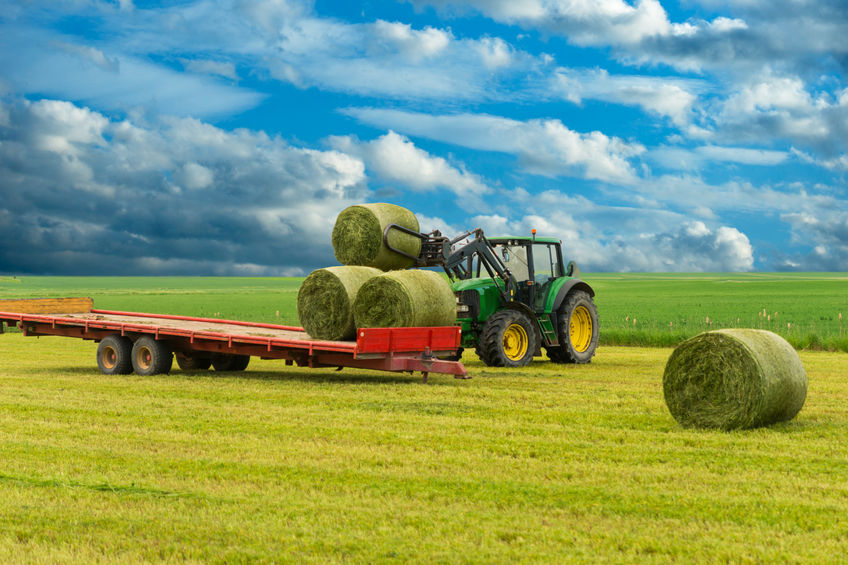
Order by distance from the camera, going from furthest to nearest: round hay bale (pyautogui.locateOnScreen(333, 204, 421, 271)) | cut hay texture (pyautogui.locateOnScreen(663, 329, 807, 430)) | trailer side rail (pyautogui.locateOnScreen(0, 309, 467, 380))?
round hay bale (pyautogui.locateOnScreen(333, 204, 421, 271)) < trailer side rail (pyautogui.locateOnScreen(0, 309, 467, 380)) < cut hay texture (pyautogui.locateOnScreen(663, 329, 807, 430))

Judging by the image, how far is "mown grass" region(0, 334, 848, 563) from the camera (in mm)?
5578

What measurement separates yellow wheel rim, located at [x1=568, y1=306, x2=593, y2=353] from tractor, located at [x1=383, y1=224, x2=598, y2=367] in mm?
138

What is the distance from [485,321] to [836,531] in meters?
10.7

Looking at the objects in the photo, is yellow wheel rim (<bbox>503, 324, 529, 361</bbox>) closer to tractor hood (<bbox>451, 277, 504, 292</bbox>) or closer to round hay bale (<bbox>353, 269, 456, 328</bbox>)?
tractor hood (<bbox>451, 277, 504, 292</bbox>)

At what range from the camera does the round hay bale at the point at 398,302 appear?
1327cm

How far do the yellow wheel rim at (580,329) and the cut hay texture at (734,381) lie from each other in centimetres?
829

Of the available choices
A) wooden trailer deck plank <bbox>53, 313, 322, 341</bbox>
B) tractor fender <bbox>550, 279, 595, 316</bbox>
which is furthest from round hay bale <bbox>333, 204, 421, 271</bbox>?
tractor fender <bbox>550, 279, 595, 316</bbox>

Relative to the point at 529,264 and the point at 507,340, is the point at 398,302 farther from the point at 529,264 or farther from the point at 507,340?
the point at 529,264

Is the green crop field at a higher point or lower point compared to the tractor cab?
lower

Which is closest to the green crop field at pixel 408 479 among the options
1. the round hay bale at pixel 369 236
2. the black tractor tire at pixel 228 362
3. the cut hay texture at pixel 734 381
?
the cut hay texture at pixel 734 381

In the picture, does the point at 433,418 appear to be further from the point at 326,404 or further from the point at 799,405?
the point at 799,405

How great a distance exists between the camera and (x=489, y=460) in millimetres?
7852

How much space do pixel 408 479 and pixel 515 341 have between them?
31.7ft

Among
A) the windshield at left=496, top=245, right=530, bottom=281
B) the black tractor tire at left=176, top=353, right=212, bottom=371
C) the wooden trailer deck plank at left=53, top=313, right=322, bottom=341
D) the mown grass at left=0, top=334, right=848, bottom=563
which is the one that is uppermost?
the windshield at left=496, top=245, right=530, bottom=281
